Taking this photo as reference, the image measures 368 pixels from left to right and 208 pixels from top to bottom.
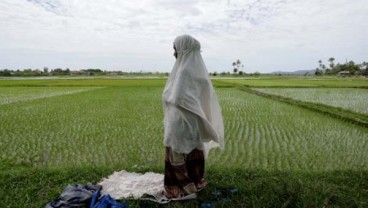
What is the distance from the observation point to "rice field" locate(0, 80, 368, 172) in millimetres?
4477

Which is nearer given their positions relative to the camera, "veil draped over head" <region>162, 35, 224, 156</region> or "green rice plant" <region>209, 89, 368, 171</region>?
"veil draped over head" <region>162, 35, 224, 156</region>

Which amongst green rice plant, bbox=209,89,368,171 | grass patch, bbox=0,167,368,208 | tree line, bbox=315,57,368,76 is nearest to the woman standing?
grass patch, bbox=0,167,368,208

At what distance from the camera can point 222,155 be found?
4828mm

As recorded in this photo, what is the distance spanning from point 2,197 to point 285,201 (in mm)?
2948

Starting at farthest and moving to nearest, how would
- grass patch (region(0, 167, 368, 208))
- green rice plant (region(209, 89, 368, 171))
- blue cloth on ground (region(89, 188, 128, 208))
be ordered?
green rice plant (region(209, 89, 368, 171))
grass patch (region(0, 167, 368, 208))
blue cloth on ground (region(89, 188, 128, 208))

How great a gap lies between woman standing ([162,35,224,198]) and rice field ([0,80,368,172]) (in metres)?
1.18

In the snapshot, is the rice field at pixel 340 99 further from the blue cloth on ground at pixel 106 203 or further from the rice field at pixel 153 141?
the blue cloth on ground at pixel 106 203

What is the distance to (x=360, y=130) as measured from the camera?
22.6ft

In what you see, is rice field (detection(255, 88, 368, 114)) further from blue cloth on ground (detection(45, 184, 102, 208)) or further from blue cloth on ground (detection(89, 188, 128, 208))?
blue cloth on ground (detection(45, 184, 102, 208))

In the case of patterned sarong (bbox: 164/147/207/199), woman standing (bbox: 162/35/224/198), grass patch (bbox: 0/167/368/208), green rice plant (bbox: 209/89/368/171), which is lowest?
green rice plant (bbox: 209/89/368/171)

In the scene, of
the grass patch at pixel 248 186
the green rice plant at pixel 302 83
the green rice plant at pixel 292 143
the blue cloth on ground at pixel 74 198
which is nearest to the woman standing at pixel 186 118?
the grass patch at pixel 248 186

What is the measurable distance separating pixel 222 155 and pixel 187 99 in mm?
2408

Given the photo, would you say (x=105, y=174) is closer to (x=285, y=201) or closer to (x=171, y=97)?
(x=171, y=97)

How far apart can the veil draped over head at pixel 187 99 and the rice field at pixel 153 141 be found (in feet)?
4.38
